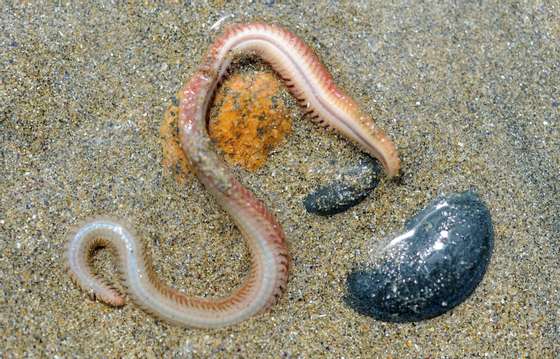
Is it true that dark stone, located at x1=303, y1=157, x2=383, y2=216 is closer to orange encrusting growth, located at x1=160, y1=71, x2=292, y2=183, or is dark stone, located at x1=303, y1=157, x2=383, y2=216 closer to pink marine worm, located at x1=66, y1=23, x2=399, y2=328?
pink marine worm, located at x1=66, y1=23, x2=399, y2=328

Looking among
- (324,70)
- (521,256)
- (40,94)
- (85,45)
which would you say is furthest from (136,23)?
(521,256)

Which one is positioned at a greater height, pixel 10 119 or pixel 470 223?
pixel 10 119

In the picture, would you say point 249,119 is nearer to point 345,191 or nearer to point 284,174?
point 284,174

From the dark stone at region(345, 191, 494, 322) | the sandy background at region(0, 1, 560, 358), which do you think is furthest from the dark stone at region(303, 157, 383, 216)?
the dark stone at region(345, 191, 494, 322)

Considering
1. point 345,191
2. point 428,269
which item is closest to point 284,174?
point 345,191

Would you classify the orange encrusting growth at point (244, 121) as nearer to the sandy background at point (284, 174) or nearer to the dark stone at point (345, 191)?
the sandy background at point (284, 174)

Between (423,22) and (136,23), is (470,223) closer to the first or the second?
(423,22)
